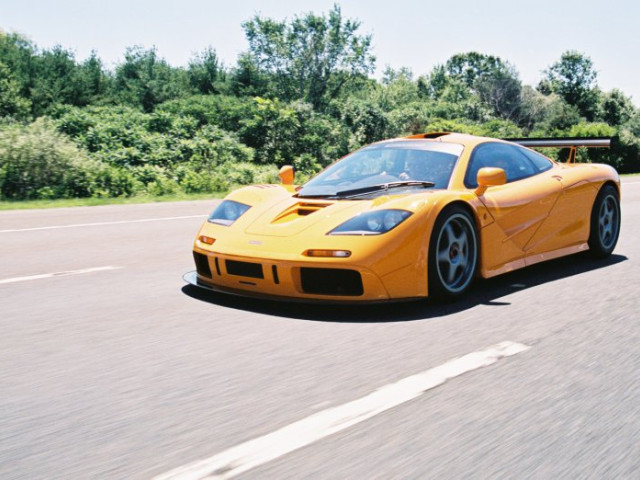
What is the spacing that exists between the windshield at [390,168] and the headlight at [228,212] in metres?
0.46

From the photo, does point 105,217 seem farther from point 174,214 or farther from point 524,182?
point 524,182

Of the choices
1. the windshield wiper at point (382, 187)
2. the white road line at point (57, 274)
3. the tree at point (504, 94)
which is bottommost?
the white road line at point (57, 274)

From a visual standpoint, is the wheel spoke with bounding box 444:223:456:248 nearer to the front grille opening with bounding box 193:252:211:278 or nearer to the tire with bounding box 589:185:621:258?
the front grille opening with bounding box 193:252:211:278

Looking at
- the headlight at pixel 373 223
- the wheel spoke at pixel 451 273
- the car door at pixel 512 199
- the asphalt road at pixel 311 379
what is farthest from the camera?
the car door at pixel 512 199

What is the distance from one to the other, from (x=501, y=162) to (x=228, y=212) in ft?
7.31

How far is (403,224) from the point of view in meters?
4.61

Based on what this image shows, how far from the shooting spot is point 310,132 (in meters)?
32.7

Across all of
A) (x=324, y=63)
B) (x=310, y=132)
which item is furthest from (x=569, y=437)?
(x=324, y=63)

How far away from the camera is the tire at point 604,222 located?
6621 millimetres

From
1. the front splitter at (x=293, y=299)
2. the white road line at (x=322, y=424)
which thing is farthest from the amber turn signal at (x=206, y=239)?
the white road line at (x=322, y=424)

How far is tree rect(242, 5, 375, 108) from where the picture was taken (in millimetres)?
60625

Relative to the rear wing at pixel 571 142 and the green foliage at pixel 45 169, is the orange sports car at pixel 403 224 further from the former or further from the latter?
the green foliage at pixel 45 169

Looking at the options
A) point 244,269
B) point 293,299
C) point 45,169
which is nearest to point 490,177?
point 293,299

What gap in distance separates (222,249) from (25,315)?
4.20ft
